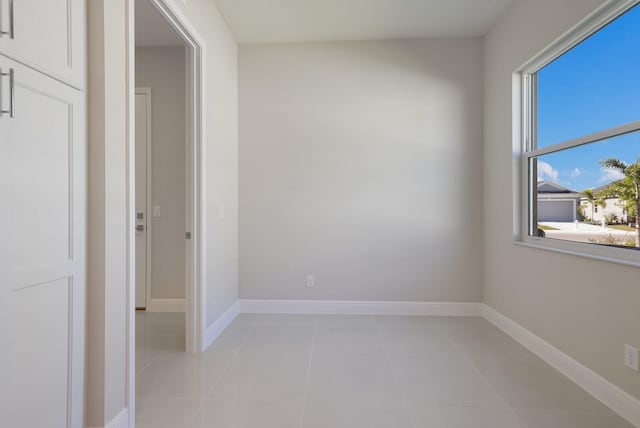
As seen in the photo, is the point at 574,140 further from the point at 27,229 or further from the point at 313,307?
the point at 27,229

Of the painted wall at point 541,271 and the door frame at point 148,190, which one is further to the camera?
the door frame at point 148,190

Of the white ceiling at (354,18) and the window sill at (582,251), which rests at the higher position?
the white ceiling at (354,18)

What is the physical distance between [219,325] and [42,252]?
79.3 inches

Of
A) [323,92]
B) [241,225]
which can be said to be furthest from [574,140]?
[241,225]

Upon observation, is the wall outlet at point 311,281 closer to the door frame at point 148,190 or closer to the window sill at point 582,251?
the door frame at point 148,190

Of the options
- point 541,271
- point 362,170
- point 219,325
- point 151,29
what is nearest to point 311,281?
point 219,325

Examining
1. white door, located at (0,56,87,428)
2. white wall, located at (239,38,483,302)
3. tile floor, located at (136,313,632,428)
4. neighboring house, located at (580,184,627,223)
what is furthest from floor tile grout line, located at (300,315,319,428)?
neighboring house, located at (580,184,627,223)

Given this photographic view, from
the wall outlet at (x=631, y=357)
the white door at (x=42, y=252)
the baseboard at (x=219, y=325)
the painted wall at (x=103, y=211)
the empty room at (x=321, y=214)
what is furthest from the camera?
the baseboard at (x=219, y=325)

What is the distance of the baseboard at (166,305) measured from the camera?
12.7ft

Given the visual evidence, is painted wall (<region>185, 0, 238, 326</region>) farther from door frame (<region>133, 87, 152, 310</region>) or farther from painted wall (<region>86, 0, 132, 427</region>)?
painted wall (<region>86, 0, 132, 427</region>)

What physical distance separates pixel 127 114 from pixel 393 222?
2650 millimetres

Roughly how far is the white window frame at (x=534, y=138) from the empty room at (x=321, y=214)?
2cm

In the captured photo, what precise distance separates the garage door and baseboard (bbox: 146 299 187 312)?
11.4ft

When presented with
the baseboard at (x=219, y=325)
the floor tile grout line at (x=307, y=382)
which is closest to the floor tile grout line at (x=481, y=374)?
the floor tile grout line at (x=307, y=382)
